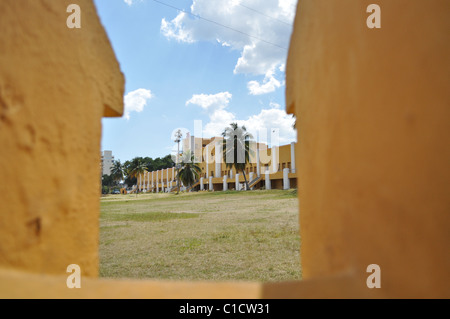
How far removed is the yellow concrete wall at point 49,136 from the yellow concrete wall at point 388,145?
1.68 meters

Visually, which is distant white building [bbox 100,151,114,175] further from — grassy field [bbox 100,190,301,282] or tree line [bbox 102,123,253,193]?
grassy field [bbox 100,190,301,282]

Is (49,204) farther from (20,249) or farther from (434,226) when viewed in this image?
(434,226)

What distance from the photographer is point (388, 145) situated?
1.50m

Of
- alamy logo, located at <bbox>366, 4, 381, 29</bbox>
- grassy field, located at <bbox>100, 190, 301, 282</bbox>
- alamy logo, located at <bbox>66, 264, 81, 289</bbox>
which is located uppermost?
alamy logo, located at <bbox>366, 4, 381, 29</bbox>

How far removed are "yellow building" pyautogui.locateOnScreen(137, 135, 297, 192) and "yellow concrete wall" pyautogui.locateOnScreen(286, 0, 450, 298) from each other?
33254 millimetres

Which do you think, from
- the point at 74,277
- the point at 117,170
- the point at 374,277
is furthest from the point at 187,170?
the point at 374,277

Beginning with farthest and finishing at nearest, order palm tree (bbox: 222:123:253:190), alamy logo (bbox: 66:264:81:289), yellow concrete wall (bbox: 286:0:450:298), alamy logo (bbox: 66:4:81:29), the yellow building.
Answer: palm tree (bbox: 222:123:253:190) → the yellow building → alamy logo (bbox: 66:4:81:29) → alamy logo (bbox: 66:264:81:289) → yellow concrete wall (bbox: 286:0:450:298)

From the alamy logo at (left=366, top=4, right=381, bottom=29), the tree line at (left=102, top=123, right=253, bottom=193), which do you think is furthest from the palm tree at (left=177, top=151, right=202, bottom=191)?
the alamy logo at (left=366, top=4, right=381, bottom=29)

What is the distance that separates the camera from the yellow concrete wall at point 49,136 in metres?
1.66

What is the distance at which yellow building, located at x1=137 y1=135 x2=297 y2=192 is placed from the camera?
36509 mm

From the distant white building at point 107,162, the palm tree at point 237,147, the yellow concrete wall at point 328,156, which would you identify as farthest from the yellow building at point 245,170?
the yellow concrete wall at point 328,156

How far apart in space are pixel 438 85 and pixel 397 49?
0.90 ft
